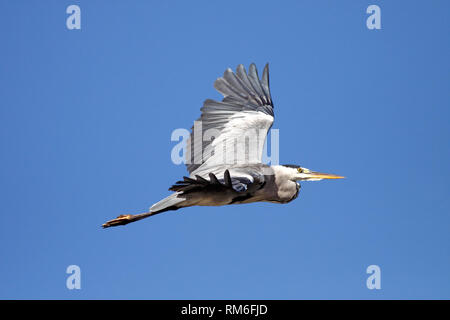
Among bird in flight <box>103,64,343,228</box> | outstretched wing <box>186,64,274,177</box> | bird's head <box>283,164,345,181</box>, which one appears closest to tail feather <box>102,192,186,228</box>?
bird in flight <box>103,64,343,228</box>

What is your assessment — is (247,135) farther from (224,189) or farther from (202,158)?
(224,189)

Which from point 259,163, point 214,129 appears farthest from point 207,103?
point 259,163

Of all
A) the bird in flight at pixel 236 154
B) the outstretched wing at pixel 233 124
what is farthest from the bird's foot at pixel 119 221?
the outstretched wing at pixel 233 124

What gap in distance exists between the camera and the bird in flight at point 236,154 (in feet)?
26.7

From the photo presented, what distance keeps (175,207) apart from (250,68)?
2.98 meters

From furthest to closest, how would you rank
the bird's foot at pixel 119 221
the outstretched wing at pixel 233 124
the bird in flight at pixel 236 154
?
the outstretched wing at pixel 233 124
the bird's foot at pixel 119 221
the bird in flight at pixel 236 154

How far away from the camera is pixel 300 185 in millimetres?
9188

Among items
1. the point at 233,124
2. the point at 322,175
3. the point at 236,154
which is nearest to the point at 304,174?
the point at 322,175

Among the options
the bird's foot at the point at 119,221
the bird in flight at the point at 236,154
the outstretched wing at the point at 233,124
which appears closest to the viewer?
the bird in flight at the point at 236,154

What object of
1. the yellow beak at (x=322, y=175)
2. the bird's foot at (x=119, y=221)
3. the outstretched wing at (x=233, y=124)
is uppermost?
the outstretched wing at (x=233, y=124)

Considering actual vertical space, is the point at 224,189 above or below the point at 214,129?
below

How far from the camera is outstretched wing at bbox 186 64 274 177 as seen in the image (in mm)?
9219

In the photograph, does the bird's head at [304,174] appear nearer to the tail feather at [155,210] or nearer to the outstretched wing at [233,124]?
the outstretched wing at [233,124]

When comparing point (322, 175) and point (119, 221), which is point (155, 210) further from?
point (322, 175)
